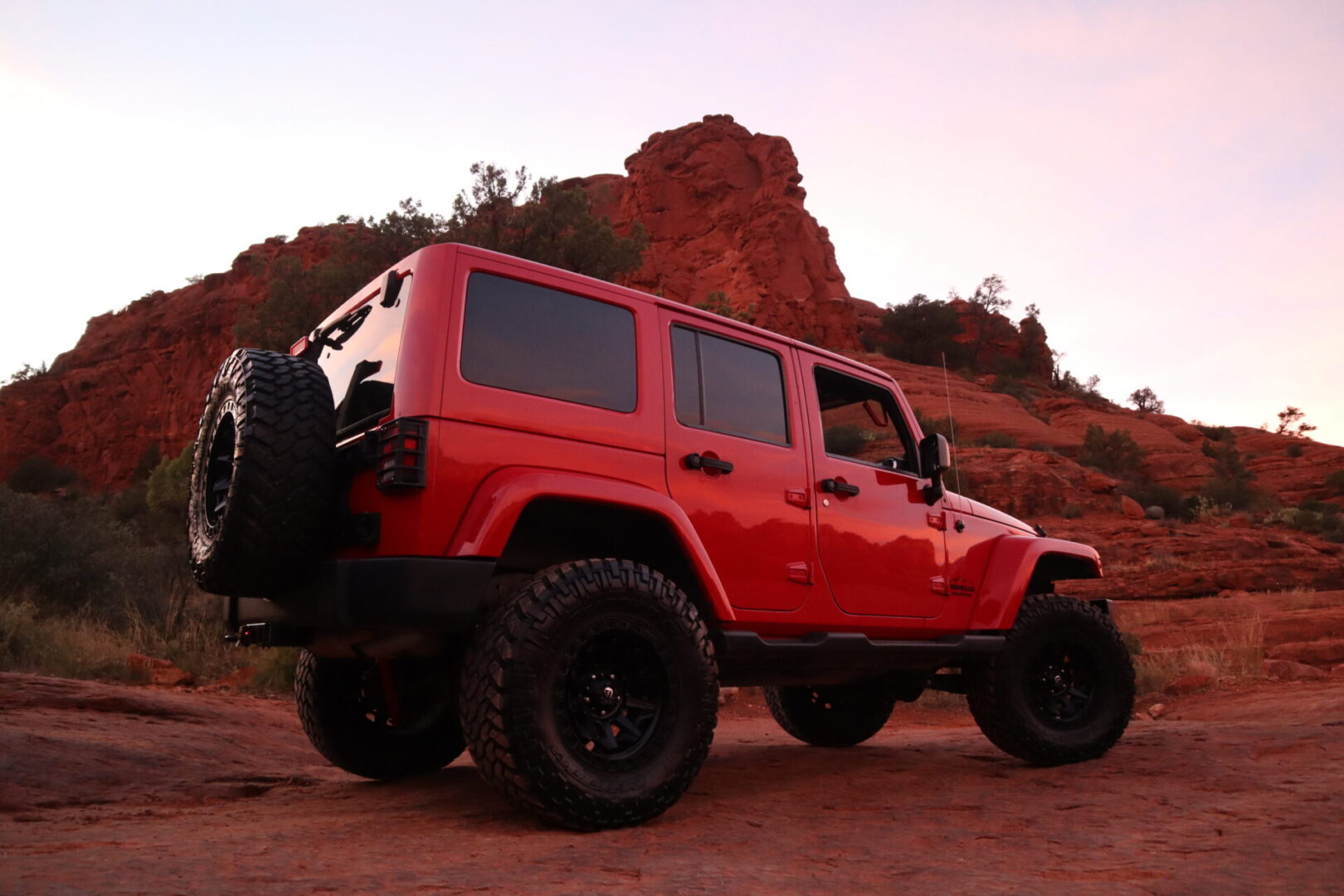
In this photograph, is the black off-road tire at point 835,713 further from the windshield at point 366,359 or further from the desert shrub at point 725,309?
the desert shrub at point 725,309

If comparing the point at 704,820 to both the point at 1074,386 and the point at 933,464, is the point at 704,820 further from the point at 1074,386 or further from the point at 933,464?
the point at 1074,386

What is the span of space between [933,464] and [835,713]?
2.07 metres

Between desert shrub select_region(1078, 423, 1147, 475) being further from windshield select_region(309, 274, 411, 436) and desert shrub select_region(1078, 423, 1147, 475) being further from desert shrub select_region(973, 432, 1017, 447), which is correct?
windshield select_region(309, 274, 411, 436)

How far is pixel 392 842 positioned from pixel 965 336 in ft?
182

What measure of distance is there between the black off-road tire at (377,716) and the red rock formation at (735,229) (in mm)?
42359

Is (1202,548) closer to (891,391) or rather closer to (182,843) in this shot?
(891,391)

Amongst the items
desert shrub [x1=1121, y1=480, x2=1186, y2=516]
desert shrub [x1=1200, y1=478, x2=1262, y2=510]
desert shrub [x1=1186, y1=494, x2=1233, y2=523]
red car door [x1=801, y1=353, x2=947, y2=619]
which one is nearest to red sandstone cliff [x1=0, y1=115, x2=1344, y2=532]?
desert shrub [x1=1200, y1=478, x2=1262, y2=510]

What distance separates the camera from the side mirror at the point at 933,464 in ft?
17.0

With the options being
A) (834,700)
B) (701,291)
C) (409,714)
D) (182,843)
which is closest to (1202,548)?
(834,700)

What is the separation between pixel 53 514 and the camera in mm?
12430

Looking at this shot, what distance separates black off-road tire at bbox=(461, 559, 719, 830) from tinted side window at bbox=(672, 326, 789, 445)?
36.2 inches

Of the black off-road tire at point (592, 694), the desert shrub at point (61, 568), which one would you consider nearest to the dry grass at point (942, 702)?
the black off-road tire at point (592, 694)

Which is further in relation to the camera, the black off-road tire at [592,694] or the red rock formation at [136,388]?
the red rock formation at [136,388]

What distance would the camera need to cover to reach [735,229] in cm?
5481
